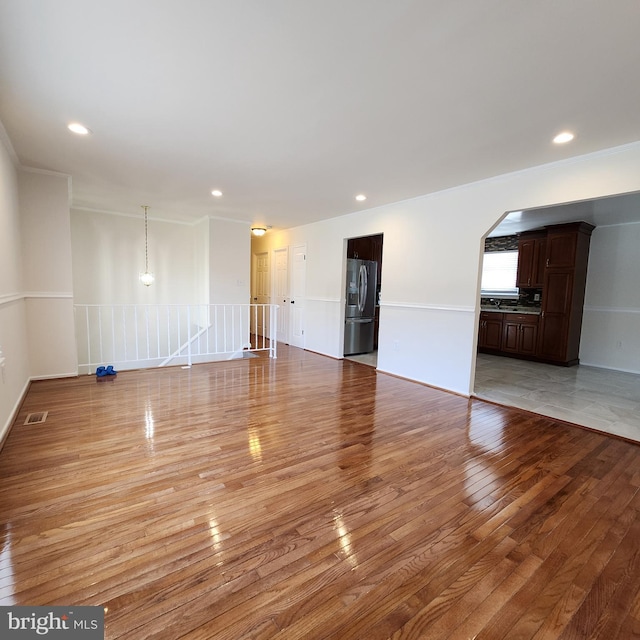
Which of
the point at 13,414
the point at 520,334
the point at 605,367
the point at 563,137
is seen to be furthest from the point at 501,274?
the point at 13,414

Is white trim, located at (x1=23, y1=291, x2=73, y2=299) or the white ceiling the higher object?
the white ceiling

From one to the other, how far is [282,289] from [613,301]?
6228 millimetres

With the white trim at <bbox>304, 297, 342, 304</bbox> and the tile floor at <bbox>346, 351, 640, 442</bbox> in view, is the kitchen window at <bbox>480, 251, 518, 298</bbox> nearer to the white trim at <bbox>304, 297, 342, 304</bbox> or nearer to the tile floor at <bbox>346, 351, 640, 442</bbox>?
the tile floor at <bbox>346, 351, 640, 442</bbox>

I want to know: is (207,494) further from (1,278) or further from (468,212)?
(468,212)

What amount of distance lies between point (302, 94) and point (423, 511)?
2.71 m

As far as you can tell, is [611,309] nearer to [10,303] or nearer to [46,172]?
[10,303]

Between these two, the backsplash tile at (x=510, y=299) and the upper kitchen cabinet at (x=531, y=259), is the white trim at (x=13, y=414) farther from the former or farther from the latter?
the upper kitchen cabinet at (x=531, y=259)

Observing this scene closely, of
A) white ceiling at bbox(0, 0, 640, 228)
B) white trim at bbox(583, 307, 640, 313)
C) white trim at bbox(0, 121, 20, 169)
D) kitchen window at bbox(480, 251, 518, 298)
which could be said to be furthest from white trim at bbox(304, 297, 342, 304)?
white trim at bbox(583, 307, 640, 313)

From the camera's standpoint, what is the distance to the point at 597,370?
5492 millimetres

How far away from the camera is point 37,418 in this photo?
2.91 meters

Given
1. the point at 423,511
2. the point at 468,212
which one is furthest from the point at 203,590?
the point at 468,212

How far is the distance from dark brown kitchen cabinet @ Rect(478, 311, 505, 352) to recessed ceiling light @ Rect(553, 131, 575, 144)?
4265mm

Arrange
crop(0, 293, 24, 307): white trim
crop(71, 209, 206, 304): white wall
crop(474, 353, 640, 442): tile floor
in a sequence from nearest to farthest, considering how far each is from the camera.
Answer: crop(0, 293, 24, 307): white trim → crop(474, 353, 640, 442): tile floor → crop(71, 209, 206, 304): white wall

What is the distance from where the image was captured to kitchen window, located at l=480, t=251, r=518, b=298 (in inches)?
261
